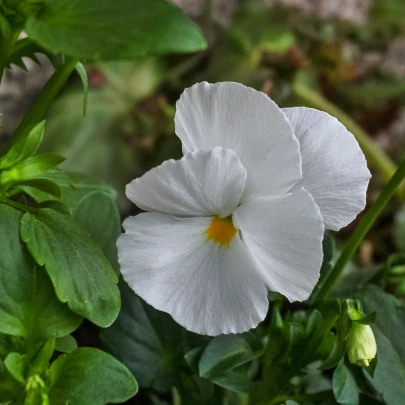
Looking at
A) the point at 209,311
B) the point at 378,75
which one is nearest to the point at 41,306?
the point at 209,311

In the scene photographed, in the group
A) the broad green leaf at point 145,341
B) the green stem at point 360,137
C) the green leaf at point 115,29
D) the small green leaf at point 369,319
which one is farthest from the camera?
the green stem at point 360,137

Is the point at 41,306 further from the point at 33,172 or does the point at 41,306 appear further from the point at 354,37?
the point at 354,37

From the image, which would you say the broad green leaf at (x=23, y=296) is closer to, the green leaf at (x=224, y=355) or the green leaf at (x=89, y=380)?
the green leaf at (x=89, y=380)

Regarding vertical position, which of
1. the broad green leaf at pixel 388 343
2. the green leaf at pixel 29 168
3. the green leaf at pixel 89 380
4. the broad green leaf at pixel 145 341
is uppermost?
the green leaf at pixel 29 168

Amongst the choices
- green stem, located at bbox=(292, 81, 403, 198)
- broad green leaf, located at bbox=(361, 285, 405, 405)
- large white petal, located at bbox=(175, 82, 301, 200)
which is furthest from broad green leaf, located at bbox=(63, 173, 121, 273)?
green stem, located at bbox=(292, 81, 403, 198)

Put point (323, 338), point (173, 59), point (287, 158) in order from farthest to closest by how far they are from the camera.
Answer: point (173, 59), point (323, 338), point (287, 158)

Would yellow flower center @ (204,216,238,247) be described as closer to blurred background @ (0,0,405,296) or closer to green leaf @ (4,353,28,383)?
green leaf @ (4,353,28,383)

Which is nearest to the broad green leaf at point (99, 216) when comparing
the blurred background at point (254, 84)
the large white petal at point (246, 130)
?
the large white petal at point (246, 130)
